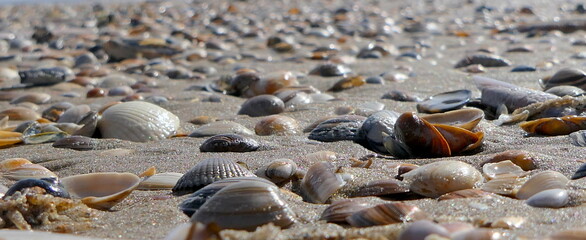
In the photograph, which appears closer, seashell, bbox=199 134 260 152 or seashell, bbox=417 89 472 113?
seashell, bbox=199 134 260 152

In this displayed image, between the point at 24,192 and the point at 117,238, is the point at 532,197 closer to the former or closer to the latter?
the point at 117,238

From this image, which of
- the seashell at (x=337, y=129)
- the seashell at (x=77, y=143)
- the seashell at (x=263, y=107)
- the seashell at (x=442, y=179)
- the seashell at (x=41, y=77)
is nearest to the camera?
the seashell at (x=442, y=179)

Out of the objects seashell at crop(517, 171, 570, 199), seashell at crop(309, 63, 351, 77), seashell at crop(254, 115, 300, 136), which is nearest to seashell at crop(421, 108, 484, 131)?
seashell at crop(254, 115, 300, 136)

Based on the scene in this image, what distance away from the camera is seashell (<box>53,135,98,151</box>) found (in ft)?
10.00

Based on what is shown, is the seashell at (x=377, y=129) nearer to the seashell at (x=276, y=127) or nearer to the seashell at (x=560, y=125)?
the seashell at (x=276, y=127)

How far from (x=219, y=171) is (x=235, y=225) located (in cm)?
50

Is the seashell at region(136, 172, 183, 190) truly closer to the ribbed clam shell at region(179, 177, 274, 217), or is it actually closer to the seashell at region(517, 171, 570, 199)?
the ribbed clam shell at region(179, 177, 274, 217)

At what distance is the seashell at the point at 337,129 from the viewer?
2.92m

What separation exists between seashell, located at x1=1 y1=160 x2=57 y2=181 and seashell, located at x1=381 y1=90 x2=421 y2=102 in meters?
2.12

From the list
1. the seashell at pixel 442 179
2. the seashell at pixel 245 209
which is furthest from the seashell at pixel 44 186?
the seashell at pixel 442 179

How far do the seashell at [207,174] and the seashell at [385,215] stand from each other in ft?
1.84

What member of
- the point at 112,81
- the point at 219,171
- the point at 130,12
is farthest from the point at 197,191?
the point at 130,12

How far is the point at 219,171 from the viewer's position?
221cm

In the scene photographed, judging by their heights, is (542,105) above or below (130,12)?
above
